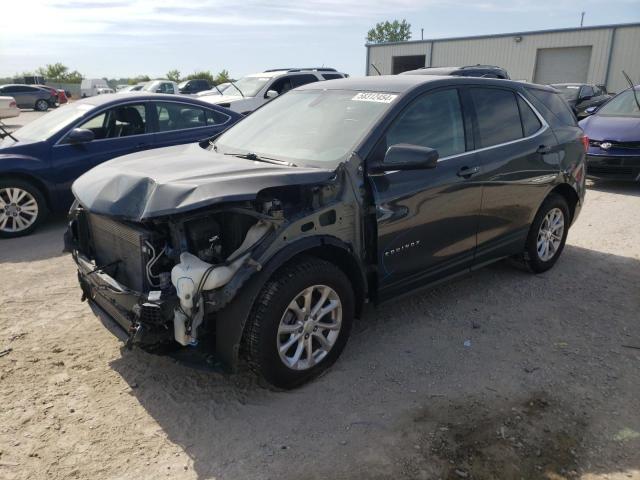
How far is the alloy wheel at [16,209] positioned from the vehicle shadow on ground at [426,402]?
11.7 ft

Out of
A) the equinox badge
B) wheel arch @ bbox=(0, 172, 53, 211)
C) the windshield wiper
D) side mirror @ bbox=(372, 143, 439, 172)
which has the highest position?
side mirror @ bbox=(372, 143, 439, 172)

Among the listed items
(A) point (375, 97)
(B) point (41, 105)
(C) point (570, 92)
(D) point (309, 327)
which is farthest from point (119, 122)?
(B) point (41, 105)

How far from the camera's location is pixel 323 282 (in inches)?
124

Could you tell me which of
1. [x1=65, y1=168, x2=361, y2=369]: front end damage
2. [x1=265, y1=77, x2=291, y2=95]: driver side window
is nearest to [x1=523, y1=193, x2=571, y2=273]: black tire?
[x1=65, y1=168, x2=361, y2=369]: front end damage

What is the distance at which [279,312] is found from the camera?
296cm

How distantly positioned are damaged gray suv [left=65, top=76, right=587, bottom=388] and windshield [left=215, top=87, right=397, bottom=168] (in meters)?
0.01

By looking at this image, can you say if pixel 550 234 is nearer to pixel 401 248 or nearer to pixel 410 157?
pixel 401 248

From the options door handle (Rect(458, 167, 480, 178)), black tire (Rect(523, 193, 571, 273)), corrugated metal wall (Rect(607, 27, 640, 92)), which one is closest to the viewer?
door handle (Rect(458, 167, 480, 178))

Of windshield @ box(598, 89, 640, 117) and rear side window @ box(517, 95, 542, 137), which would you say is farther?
windshield @ box(598, 89, 640, 117)

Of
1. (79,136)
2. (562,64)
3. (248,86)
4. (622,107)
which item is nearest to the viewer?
(79,136)

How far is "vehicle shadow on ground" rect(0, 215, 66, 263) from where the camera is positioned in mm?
5500

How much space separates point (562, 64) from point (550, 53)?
2.97 ft

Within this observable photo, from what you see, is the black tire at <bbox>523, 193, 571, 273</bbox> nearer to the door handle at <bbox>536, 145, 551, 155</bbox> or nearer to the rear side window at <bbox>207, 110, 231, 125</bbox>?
the door handle at <bbox>536, 145, 551, 155</bbox>

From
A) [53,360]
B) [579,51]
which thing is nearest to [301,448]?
[53,360]
